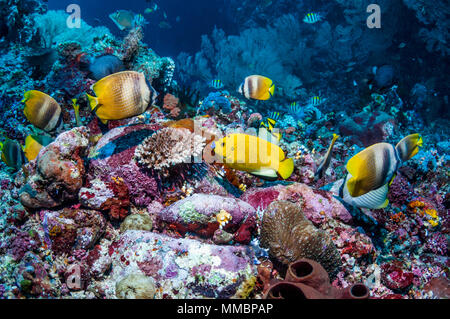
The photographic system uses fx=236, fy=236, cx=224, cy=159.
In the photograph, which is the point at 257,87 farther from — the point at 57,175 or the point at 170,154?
the point at 57,175

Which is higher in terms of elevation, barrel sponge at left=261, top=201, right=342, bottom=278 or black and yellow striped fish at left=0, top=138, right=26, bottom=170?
black and yellow striped fish at left=0, top=138, right=26, bottom=170

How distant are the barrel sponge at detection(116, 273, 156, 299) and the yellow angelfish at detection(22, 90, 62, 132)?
2.34 m

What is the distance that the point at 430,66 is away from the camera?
12.8 m

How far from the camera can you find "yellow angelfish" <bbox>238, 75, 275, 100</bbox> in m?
5.24

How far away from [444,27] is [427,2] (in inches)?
58.0

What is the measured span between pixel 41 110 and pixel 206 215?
258cm

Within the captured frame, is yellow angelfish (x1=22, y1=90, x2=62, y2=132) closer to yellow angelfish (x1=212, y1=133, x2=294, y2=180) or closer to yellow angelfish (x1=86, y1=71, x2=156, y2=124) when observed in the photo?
yellow angelfish (x1=86, y1=71, x2=156, y2=124)

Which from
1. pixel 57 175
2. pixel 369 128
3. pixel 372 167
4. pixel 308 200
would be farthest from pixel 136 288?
pixel 369 128

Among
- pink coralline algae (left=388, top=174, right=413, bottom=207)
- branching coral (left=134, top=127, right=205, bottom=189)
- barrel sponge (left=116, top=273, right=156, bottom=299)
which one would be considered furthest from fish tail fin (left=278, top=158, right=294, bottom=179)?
pink coralline algae (left=388, top=174, right=413, bottom=207)

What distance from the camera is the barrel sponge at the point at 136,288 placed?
226 centimetres

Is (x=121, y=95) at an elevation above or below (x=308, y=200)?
above

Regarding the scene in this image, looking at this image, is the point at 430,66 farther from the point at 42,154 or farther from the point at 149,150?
the point at 42,154

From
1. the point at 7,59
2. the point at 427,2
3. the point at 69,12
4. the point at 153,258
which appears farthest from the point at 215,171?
the point at 427,2

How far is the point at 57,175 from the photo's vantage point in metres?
2.78
